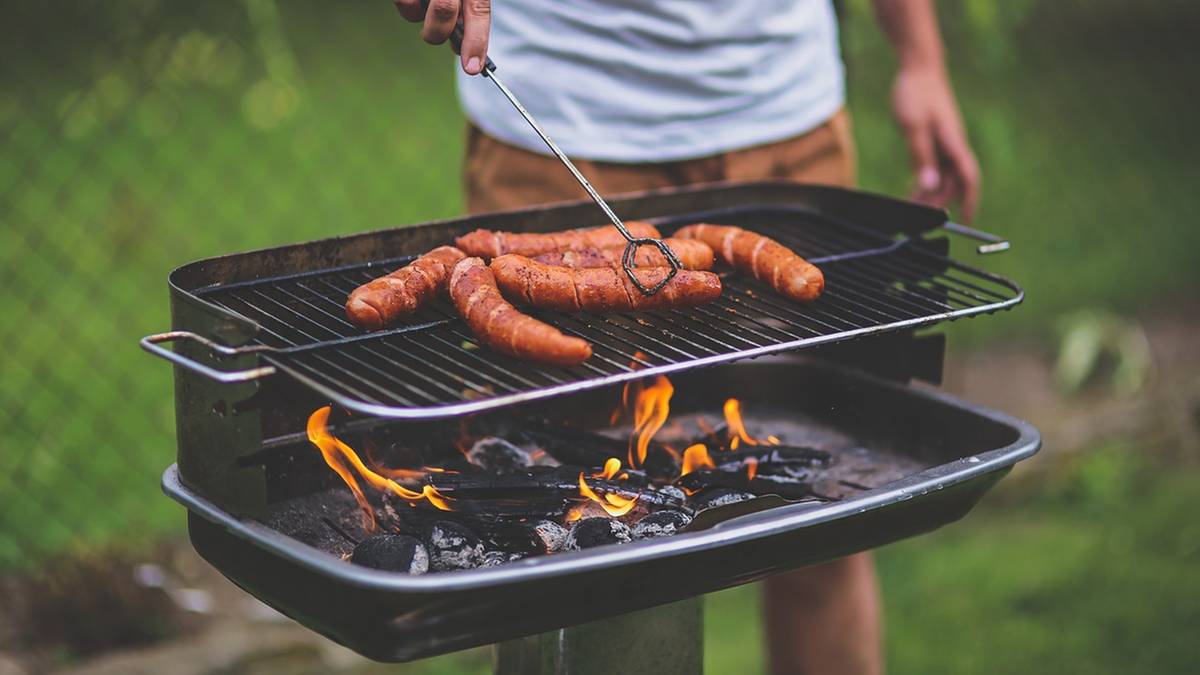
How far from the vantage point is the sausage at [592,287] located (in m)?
2.20

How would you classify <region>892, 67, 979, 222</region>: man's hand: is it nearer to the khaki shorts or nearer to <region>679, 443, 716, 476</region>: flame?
the khaki shorts

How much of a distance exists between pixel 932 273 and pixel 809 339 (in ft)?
1.96

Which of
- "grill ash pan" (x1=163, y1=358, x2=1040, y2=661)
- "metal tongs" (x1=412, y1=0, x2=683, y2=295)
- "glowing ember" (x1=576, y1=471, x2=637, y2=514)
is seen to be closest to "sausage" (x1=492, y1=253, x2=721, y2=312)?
"metal tongs" (x1=412, y1=0, x2=683, y2=295)

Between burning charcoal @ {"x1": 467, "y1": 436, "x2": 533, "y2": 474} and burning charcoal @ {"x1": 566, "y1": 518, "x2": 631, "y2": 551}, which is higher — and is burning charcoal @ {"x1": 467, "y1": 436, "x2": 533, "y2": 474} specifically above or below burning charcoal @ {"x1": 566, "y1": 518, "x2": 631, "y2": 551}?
below

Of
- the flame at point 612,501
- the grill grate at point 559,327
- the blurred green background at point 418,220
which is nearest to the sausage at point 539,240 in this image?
the grill grate at point 559,327

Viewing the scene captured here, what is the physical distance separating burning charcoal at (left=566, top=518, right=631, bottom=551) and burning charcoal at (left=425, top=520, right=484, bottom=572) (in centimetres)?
15

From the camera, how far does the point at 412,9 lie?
2246 millimetres

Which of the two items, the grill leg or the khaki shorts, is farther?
the khaki shorts

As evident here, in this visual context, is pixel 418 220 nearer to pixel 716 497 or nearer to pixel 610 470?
pixel 610 470

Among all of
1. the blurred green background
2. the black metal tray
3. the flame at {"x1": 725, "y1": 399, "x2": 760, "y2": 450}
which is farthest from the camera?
the blurred green background

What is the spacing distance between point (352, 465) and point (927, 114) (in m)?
1.80

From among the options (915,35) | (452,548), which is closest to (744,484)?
(452,548)

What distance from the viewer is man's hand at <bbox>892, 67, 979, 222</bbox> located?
3.25 metres

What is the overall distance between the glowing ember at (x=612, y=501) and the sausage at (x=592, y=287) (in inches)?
12.5
